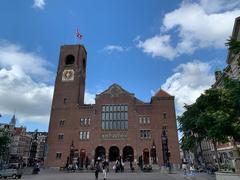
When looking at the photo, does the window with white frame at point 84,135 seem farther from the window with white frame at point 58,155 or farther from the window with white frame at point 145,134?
the window with white frame at point 145,134

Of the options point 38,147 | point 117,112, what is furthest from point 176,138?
point 38,147

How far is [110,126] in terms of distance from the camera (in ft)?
183

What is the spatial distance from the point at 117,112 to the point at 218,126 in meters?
39.5

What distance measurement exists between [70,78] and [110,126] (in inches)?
680

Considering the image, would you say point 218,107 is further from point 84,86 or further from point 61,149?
point 84,86

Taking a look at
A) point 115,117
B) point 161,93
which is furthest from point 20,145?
point 161,93

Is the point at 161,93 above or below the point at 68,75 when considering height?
below

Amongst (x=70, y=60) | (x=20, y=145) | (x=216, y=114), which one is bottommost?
(x=216, y=114)

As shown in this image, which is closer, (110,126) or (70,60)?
(110,126)

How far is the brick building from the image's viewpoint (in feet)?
174

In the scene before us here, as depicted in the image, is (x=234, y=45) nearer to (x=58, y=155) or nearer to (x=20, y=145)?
(x=58, y=155)

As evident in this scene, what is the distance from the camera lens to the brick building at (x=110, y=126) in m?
53.0

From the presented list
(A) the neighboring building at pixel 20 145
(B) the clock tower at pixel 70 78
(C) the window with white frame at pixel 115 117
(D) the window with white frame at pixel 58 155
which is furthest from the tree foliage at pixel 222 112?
(A) the neighboring building at pixel 20 145

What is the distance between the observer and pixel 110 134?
180 ft
